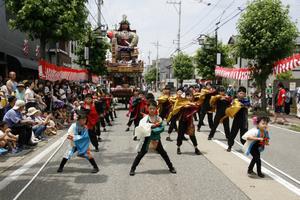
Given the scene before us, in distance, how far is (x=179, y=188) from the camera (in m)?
6.55

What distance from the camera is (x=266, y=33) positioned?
20.9m

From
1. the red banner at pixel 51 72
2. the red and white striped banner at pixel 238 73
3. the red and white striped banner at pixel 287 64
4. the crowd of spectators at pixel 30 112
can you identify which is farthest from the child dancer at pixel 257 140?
the red and white striped banner at pixel 238 73

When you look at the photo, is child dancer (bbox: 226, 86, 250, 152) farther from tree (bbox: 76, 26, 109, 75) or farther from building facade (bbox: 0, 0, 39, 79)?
tree (bbox: 76, 26, 109, 75)

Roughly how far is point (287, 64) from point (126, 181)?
577 inches

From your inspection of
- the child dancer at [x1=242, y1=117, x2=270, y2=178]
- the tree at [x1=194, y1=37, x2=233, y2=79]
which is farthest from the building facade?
the tree at [x1=194, y1=37, x2=233, y2=79]

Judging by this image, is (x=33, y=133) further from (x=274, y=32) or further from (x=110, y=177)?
(x=274, y=32)

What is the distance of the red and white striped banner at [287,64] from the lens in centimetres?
1850

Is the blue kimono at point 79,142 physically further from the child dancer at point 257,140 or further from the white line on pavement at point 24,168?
the child dancer at point 257,140

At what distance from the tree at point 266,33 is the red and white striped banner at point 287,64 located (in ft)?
2.16

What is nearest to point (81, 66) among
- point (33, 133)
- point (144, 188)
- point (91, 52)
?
point (91, 52)

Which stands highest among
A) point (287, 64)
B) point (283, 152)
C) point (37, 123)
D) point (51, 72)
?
point (287, 64)

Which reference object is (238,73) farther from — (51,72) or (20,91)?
(20,91)

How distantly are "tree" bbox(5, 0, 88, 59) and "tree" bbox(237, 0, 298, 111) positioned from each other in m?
9.42

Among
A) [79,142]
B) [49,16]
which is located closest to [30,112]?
[79,142]
